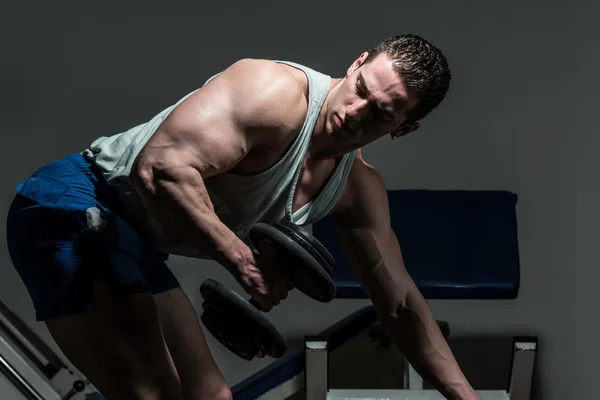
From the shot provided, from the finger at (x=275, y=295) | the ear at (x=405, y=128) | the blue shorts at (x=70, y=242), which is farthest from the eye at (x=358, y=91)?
the blue shorts at (x=70, y=242)

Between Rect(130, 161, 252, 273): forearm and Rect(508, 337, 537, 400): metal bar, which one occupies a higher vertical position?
Rect(130, 161, 252, 273): forearm

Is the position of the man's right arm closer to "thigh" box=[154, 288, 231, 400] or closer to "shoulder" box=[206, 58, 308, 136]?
"shoulder" box=[206, 58, 308, 136]

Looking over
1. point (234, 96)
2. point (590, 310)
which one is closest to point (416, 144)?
point (590, 310)

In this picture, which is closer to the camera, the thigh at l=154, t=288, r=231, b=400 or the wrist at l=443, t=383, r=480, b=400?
the thigh at l=154, t=288, r=231, b=400

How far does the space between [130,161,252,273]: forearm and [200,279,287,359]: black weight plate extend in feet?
0.19

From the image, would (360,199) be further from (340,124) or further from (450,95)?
(450,95)

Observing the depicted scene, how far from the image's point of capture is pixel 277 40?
2871 millimetres

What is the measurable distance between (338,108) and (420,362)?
2.01 ft

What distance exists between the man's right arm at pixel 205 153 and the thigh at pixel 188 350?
10.9 inches

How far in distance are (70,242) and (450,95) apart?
1.61m

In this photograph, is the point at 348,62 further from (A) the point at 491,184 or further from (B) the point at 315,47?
(A) the point at 491,184

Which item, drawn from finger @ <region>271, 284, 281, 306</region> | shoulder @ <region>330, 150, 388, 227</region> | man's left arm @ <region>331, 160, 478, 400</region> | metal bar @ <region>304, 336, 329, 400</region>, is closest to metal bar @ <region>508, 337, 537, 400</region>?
metal bar @ <region>304, 336, 329, 400</region>

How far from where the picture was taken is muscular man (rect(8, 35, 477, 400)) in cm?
149

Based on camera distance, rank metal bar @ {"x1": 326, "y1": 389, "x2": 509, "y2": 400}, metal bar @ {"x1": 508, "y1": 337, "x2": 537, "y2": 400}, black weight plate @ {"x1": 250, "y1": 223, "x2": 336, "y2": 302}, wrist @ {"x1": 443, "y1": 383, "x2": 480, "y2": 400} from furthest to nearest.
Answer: metal bar @ {"x1": 508, "y1": 337, "x2": 537, "y2": 400} → metal bar @ {"x1": 326, "y1": 389, "x2": 509, "y2": 400} → wrist @ {"x1": 443, "y1": 383, "x2": 480, "y2": 400} → black weight plate @ {"x1": 250, "y1": 223, "x2": 336, "y2": 302}
